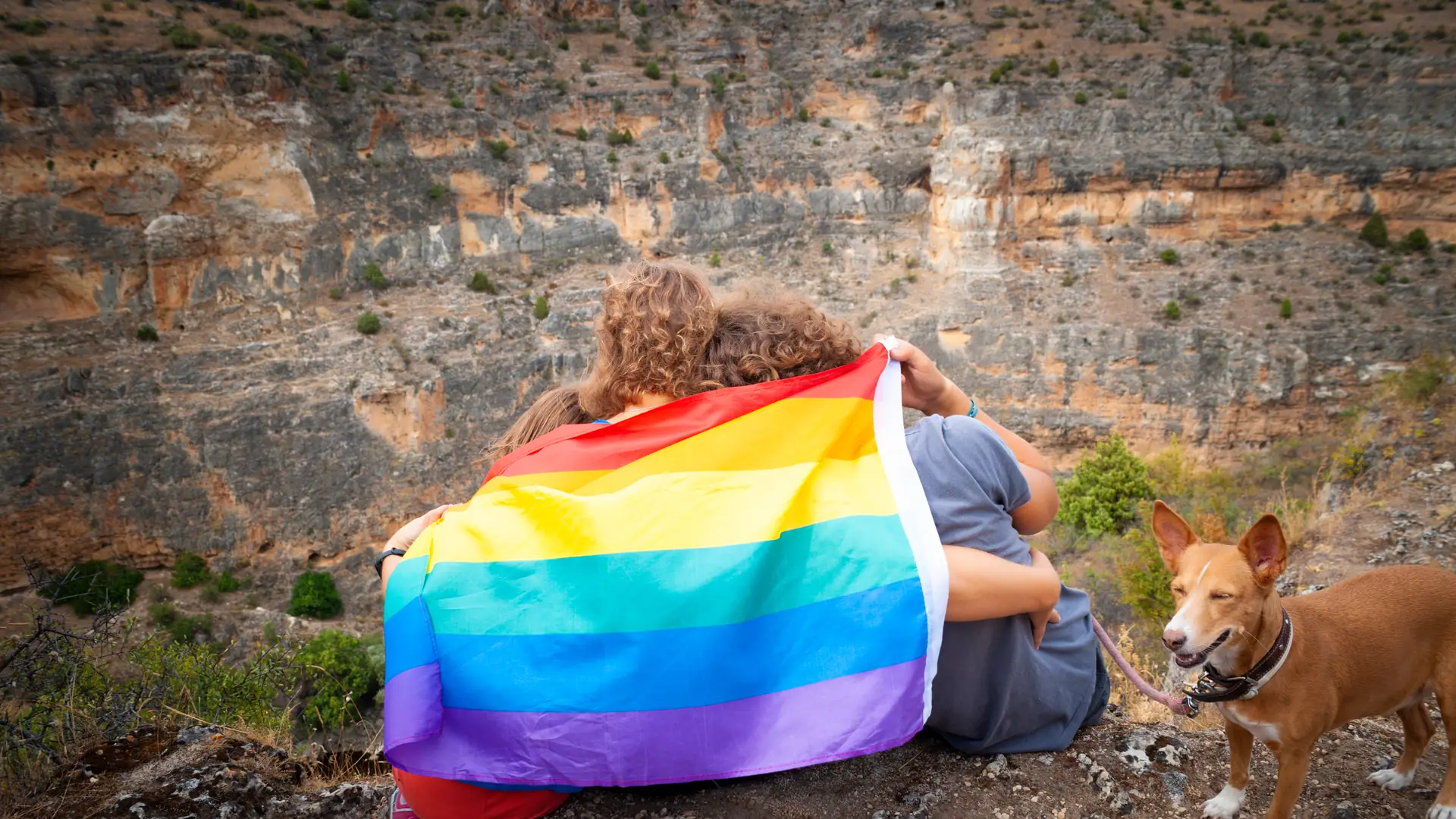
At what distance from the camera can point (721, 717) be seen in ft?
7.30

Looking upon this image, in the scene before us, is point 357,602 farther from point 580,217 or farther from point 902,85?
point 902,85

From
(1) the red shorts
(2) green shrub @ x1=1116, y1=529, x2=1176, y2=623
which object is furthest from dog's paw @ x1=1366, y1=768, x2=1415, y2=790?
(2) green shrub @ x1=1116, y1=529, x2=1176, y2=623

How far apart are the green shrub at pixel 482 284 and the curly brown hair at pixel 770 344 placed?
21002 millimetres

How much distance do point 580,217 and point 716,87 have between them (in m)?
6.04

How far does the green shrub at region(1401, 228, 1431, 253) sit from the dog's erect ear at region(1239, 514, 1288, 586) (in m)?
26.4

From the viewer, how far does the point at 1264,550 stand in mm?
2521

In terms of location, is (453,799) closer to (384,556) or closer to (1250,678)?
(384,556)

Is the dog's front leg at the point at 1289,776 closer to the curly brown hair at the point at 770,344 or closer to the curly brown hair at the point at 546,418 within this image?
the curly brown hair at the point at 770,344

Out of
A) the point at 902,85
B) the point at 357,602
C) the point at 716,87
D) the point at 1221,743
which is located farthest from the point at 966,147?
the point at 1221,743

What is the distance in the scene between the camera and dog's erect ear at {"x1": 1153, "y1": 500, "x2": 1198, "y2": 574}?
2.70 metres

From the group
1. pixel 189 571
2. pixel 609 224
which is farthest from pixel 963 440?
pixel 609 224

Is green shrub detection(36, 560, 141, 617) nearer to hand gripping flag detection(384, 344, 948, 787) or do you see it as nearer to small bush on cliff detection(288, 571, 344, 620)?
small bush on cliff detection(288, 571, 344, 620)

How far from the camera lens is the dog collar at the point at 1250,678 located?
8.49 ft

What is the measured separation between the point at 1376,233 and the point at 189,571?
105 ft
